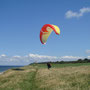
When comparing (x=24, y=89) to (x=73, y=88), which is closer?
(x=73, y=88)

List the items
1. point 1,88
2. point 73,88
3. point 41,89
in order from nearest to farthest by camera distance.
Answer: point 73,88, point 41,89, point 1,88

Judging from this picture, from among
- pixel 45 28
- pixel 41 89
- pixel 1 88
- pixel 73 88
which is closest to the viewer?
pixel 73 88

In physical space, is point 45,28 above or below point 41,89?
above

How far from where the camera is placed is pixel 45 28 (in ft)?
109

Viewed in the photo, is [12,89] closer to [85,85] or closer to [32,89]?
[32,89]

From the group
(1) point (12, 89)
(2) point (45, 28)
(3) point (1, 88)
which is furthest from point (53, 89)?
(2) point (45, 28)

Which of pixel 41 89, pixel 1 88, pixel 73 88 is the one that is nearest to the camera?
pixel 73 88

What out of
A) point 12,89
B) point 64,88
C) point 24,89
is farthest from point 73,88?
point 12,89

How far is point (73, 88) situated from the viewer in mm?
18703

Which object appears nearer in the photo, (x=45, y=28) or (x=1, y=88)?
(x=1, y=88)

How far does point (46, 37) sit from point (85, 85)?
1651 centimetres

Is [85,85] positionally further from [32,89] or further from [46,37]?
[46,37]

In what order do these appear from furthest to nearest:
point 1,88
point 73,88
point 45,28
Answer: point 45,28
point 1,88
point 73,88

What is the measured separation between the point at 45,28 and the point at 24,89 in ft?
48.1
